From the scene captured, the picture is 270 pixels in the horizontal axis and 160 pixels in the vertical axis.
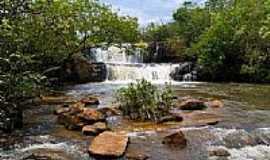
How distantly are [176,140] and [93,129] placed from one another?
2.20 m

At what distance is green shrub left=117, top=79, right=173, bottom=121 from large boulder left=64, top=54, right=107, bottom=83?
13412 mm

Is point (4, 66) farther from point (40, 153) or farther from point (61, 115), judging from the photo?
point (61, 115)

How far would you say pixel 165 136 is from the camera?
11.0 m

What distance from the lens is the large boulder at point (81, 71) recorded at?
88.9ft

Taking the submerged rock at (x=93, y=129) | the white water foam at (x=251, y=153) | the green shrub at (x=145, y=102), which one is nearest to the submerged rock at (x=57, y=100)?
the green shrub at (x=145, y=102)

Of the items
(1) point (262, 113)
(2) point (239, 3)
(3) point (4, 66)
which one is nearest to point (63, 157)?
(3) point (4, 66)

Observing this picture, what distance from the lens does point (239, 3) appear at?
28.1 meters

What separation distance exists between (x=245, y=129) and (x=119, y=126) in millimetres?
3239

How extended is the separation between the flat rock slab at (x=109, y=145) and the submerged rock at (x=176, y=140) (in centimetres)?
92

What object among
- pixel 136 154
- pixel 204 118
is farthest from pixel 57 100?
pixel 136 154

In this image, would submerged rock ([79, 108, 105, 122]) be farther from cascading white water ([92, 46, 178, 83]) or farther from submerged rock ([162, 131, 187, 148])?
cascading white water ([92, 46, 178, 83])

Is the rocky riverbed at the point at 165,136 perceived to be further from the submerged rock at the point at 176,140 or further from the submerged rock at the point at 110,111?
the submerged rock at the point at 110,111

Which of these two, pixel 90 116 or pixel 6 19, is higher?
pixel 6 19

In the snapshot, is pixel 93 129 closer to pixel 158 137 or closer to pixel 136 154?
pixel 158 137
